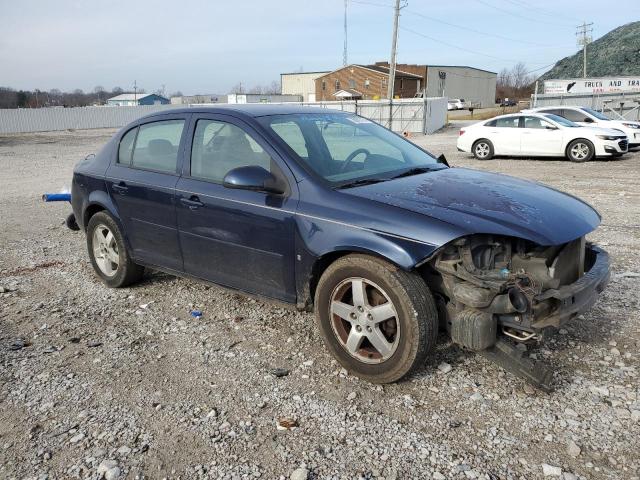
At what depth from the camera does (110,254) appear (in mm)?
5328

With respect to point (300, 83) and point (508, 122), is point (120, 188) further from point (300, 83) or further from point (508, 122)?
point (300, 83)

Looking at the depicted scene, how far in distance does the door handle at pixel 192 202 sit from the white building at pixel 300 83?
80.9m

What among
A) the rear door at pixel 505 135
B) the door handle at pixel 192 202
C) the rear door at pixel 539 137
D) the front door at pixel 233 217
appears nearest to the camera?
the front door at pixel 233 217

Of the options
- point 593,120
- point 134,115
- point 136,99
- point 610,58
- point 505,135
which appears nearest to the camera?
point 505,135

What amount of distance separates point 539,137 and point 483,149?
1.70 meters

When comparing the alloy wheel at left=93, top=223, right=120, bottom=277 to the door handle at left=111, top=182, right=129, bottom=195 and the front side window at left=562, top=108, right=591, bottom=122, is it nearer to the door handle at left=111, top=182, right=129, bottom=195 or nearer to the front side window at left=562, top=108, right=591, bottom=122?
the door handle at left=111, top=182, right=129, bottom=195

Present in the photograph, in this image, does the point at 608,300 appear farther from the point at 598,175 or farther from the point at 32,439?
the point at 598,175

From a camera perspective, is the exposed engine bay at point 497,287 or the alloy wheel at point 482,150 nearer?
the exposed engine bay at point 497,287

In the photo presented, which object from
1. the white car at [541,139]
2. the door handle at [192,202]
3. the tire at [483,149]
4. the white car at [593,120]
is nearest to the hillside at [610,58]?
the white car at [593,120]

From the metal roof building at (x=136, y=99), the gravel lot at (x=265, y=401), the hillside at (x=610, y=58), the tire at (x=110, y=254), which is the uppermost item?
the hillside at (x=610, y=58)

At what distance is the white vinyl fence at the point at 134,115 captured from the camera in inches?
1296

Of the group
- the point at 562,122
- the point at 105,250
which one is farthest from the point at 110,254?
the point at 562,122

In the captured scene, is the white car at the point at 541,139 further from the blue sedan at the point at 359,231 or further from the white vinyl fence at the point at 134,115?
the blue sedan at the point at 359,231

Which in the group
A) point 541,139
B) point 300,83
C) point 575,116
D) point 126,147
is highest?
point 300,83
